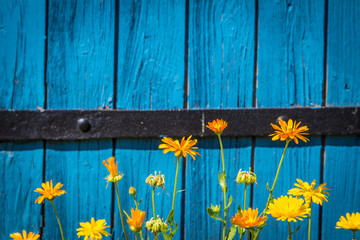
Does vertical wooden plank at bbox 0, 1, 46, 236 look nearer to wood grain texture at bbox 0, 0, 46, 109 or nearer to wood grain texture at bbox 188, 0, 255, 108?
wood grain texture at bbox 0, 0, 46, 109

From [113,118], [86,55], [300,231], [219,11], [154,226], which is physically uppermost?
[219,11]

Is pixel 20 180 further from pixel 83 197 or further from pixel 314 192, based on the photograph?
pixel 314 192

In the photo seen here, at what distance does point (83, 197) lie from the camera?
44.5 inches

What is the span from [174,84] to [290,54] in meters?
0.38

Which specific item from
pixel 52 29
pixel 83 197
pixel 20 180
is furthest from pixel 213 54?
pixel 20 180

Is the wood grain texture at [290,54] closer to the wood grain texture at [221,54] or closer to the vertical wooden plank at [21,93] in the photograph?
the wood grain texture at [221,54]

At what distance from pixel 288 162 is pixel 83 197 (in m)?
0.66

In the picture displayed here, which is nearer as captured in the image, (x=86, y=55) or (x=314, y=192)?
(x=314, y=192)

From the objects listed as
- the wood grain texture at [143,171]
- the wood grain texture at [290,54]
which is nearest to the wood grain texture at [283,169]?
the wood grain texture at [290,54]

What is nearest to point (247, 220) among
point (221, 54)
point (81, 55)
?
point (221, 54)

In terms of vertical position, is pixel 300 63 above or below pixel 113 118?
above

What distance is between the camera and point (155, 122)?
43.4 inches

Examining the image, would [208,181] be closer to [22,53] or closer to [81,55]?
[81,55]

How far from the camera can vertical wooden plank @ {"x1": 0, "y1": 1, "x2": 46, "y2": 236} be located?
1095 mm
